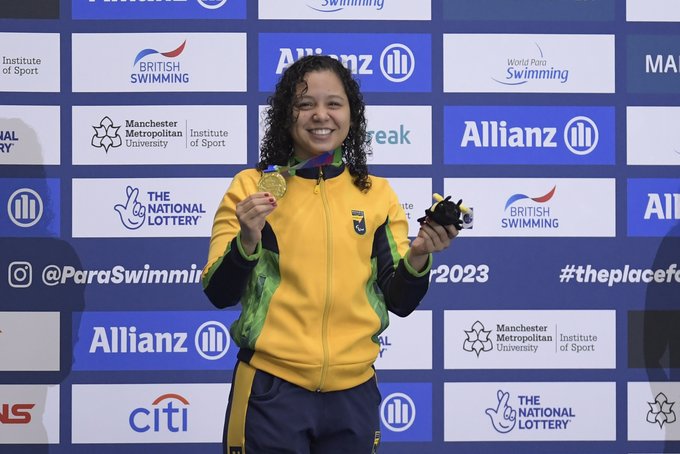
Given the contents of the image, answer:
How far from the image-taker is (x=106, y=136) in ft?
10.9

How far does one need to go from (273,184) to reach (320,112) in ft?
0.65

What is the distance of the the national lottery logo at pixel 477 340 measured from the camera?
3.36 meters

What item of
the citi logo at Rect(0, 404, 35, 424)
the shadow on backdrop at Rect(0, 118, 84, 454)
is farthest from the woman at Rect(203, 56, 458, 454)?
the citi logo at Rect(0, 404, 35, 424)

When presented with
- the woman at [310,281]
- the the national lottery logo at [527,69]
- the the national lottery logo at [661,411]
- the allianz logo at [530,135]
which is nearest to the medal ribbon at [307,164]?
the woman at [310,281]

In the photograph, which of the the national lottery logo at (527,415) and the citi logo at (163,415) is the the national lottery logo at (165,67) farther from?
the the national lottery logo at (527,415)

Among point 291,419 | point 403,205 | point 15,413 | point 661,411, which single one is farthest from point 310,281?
point 661,411

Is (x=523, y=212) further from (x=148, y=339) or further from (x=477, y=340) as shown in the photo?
(x=148, y=339)

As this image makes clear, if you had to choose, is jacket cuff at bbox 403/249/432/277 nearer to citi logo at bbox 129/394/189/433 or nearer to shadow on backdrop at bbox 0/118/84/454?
citi logo at bbox 129/394/189/433

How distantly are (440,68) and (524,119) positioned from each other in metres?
0.41

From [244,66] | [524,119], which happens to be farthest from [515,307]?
[244,66]

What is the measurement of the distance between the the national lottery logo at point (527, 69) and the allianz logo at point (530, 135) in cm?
18

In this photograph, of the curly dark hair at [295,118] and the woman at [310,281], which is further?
the curly dark hair at [295,118]

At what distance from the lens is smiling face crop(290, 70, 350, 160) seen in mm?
1803

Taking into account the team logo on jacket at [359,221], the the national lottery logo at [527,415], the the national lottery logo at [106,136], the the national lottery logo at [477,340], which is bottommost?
the the national lottery logo at [527,415]
